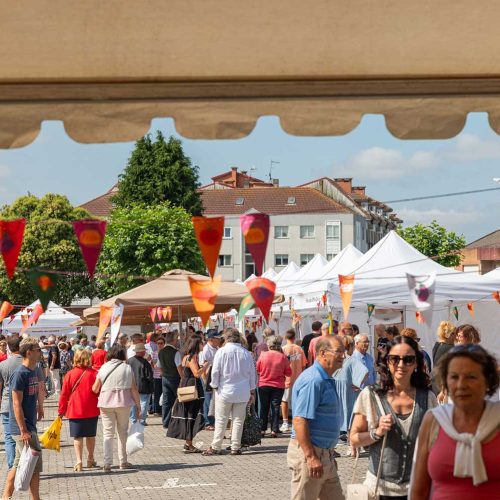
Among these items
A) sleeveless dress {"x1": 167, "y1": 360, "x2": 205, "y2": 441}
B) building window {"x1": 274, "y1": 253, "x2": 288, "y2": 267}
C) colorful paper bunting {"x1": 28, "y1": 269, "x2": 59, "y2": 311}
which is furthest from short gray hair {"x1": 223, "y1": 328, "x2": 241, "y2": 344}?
building window {"x1": 274, "y1": 253, "x2": 288, "y2": 267}

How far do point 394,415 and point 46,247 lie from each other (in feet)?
245

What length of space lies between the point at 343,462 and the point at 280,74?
10771 mm

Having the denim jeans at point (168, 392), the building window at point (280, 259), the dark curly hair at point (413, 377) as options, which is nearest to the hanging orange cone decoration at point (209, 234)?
the dark curly hair at point (413, 377)

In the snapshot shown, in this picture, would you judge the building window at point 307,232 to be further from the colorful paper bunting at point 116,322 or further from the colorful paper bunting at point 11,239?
the colorful paper bunting at point 11,239

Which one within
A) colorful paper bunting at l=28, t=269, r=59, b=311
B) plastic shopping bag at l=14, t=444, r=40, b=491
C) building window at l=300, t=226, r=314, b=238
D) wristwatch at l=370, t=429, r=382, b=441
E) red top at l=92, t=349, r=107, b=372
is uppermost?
building window at l=300, t=226, r=314, b=238

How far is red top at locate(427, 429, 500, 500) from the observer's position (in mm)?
4371

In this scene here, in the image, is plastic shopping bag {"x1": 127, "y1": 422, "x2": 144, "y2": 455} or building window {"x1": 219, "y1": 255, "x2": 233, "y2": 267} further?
building window {"x1": 219, "y1": 255, "x2": 233, "y2": 267}

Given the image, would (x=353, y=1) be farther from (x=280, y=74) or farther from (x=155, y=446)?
(x=155, y=446)

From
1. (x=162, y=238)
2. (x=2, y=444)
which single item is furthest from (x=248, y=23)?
(x=162, y=238)

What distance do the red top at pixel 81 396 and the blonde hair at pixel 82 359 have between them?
105 millimetres

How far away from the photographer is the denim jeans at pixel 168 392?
63.3 ft

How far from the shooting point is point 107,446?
562 inches

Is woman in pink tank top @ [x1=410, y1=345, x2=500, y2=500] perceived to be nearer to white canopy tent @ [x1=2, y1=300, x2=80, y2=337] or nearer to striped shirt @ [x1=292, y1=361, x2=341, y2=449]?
striped shirt @ [x1=292, y1=361, x2=341, y2=449]

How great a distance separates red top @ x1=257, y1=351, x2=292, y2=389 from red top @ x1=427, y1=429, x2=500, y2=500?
13.2 meters
